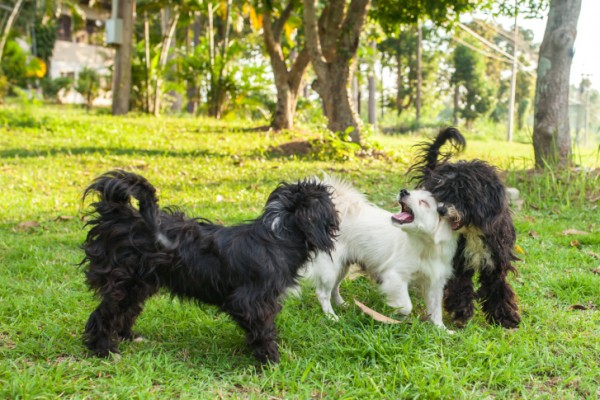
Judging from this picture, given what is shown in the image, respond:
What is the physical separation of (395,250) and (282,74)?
11.1 meters

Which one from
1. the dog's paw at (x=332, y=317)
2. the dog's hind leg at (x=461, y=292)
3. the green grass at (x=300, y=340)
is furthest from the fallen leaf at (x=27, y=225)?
the dog's hind leg at (x=461, y=292)

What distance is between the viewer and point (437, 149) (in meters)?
4.65

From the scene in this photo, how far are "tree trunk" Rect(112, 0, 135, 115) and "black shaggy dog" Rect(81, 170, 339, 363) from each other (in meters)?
14.4

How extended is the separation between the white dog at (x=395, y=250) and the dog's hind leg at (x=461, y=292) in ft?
0.33

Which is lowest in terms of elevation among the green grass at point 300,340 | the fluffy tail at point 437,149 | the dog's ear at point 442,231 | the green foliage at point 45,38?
the green grass at point 300,340

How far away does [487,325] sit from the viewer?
4.43 meters

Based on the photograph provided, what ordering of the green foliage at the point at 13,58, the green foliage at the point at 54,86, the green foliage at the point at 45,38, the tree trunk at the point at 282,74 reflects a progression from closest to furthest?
the tree trunk at the point at 282,74 < the green foliage at the point at 13,58 < the green foliage at the point at 54,86 < the green foliage at the point at 45,38

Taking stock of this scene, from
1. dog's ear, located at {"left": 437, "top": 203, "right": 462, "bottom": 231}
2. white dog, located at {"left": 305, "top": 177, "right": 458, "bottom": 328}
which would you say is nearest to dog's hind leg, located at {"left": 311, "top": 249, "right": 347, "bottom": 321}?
white dog, located at {"left": 305, "top": 177, "right": 458, "bottom": 328}

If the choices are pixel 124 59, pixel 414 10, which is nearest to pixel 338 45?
pixel 414 10

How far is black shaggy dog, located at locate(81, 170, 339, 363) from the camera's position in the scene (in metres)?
3.58

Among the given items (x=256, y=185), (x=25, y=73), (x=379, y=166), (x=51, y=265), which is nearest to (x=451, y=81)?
(x=25, y=73)

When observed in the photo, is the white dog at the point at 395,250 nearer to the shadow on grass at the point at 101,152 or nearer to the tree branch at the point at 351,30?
the shadow on grass at the point at 101,152

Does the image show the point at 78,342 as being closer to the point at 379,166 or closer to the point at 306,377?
the point at 306,377

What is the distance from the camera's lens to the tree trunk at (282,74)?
48.7 feet
